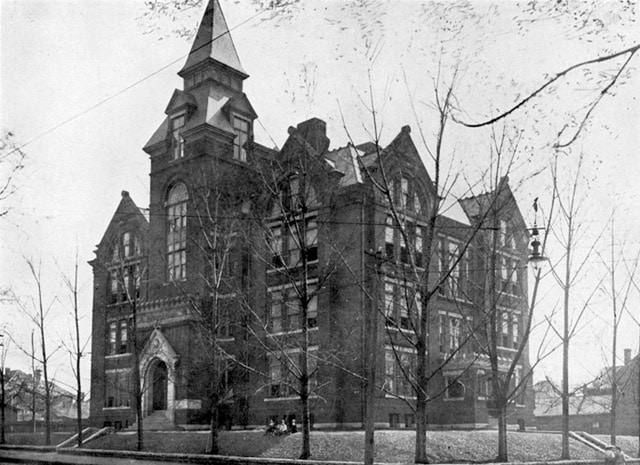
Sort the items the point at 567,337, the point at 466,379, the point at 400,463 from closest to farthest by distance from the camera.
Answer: the point at 400,463 → the point at 567,337 → the point at 466,379

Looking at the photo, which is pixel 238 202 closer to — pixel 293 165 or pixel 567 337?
pixel 293 165

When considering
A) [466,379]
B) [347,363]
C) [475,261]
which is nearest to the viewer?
[347,363]

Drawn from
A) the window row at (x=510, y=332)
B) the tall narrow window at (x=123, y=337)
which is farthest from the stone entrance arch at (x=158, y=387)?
the window row at (x=510, y=332)

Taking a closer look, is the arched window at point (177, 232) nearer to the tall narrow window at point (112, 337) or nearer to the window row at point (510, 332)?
the tall narrow window at point (112, 337)

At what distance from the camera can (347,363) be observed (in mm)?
34531

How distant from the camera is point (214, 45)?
1700 inches

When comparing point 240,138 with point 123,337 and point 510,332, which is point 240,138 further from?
point 510,332

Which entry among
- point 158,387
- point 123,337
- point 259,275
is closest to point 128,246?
point 123,337

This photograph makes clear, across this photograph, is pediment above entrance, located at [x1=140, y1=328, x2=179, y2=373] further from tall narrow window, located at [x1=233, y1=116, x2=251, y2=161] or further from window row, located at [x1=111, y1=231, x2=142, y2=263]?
tall narrow window, located at [x1=233, y1=116, x2=251, y2=161]

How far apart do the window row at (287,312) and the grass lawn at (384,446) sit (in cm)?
651

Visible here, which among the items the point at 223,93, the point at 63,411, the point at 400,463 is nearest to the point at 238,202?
the point at 223,93

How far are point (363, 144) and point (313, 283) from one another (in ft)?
31.1

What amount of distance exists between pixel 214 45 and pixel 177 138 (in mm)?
5803

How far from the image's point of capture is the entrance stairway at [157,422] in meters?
38.2
